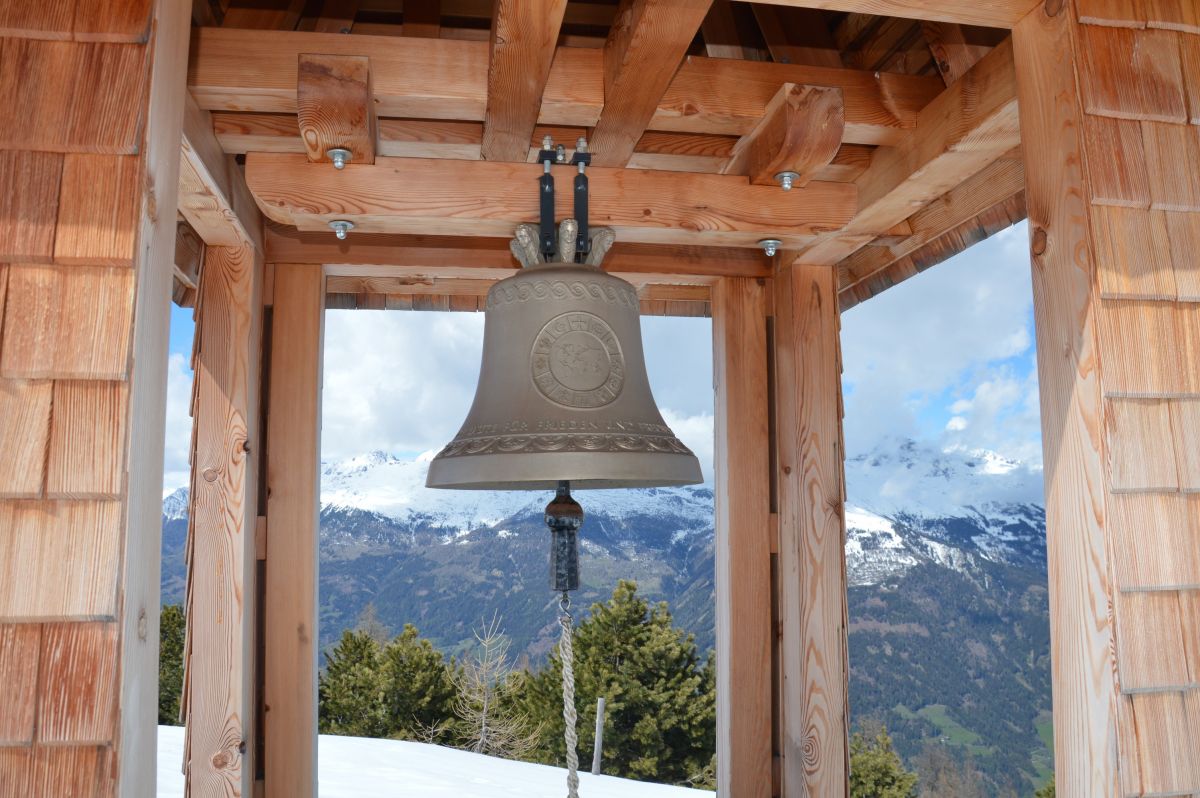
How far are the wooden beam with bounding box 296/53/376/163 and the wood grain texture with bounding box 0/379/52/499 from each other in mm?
880

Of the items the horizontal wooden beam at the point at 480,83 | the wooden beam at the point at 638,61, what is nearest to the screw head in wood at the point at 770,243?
the horizontal wooden beam at the point at 480,83

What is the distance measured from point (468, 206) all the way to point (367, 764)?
18.6 ft

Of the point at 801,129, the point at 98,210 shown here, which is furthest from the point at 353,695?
the point at 98,210

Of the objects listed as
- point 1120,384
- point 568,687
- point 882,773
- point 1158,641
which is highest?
point 1120,384

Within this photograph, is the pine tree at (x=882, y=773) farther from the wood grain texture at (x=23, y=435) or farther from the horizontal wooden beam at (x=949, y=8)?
the wood grain texture at (x=23, y=435)

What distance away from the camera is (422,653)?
49.1ft

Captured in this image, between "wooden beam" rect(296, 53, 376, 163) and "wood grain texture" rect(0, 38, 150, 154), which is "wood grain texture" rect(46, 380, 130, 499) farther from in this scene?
"wooden beam" rect(296, 53, 376, 163)

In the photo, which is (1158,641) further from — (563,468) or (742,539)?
(742,539)

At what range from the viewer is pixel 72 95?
1.21m

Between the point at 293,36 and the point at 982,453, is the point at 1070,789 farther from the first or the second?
the point at 982,453

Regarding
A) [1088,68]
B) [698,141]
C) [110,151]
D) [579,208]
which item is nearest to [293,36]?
[579,208]

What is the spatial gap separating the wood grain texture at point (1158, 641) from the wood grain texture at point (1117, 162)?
1.86ft

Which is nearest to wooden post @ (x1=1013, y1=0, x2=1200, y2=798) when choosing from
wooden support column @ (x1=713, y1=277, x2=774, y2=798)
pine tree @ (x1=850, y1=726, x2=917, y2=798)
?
wooden support column @ (x1=713, y1=277, x2=774, y2=798)

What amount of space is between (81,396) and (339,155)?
100cm
